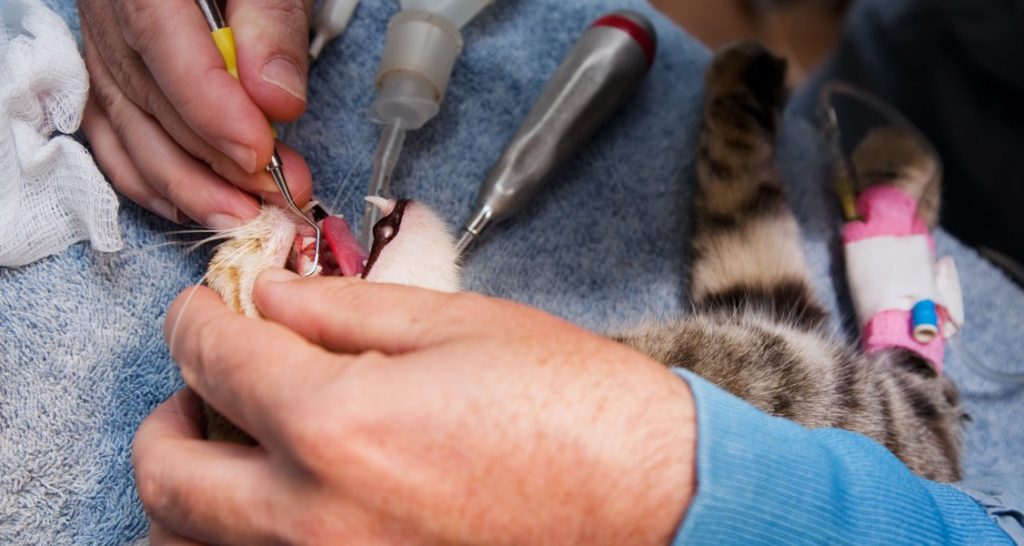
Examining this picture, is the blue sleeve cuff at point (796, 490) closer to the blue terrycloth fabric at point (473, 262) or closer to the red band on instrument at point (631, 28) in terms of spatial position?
the blue terrycloth fabric at point (473, 262)

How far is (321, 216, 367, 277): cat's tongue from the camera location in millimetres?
612

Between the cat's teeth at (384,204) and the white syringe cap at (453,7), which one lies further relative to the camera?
the white syringe cap at (453,7)

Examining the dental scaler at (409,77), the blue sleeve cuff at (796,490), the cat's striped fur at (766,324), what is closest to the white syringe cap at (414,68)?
the dental scaler at (409,77)

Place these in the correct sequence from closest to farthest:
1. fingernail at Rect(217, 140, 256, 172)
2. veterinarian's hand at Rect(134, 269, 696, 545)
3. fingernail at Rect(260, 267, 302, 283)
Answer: veterinarian's hand at Rect(134, 269, 696, 545) → fingernail at Rect(260, 267, 302, 283) → fingernail at Rect(217, 140, 256, 172)

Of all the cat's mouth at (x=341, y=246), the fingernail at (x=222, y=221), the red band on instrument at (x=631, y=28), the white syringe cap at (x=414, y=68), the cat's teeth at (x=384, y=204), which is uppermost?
the red band on instrument at (x=631, y=28)

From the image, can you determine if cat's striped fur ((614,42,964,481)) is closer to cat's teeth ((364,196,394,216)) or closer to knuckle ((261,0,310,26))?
cat's teeth ((364,196,394,216))

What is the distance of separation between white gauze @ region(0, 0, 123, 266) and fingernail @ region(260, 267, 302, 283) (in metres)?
0.26

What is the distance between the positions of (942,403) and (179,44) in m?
0.84

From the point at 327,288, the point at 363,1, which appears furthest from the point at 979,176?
the point at 327,288

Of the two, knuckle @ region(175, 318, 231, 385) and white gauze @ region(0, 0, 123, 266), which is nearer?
knuckle @ region(175, 318, 231, 385)

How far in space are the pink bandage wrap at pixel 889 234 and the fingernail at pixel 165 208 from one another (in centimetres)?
76

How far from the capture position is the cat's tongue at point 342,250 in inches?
A: 24.1

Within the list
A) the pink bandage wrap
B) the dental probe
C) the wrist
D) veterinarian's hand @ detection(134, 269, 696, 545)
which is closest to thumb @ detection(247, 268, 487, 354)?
veterinarian's hand @ detection(134, 269, 696, 545)

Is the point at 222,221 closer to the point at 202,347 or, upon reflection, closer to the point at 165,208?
the point at 165,208
